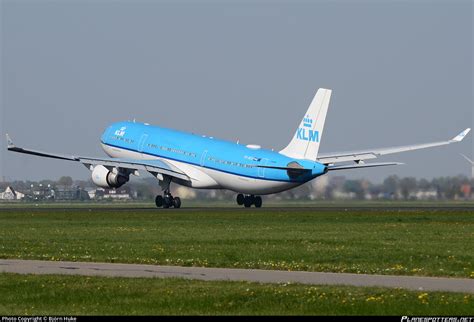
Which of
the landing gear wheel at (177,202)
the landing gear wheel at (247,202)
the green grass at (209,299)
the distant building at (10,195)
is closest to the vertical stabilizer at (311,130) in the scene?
the landing gear wheel at (247,202)

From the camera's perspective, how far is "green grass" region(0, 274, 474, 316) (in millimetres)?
24156

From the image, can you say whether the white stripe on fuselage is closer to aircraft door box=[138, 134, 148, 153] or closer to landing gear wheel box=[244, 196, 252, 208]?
aircraft door box=[138, 134, 148, 153]

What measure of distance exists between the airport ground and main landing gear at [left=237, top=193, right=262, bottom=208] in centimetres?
1259

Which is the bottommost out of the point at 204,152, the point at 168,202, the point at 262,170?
the point at 168,202

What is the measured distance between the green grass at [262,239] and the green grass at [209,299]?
19.2 feet

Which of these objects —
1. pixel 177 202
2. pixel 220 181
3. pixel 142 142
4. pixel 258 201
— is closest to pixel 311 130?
pixel 220 181

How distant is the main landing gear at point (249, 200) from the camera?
82438 millimetres

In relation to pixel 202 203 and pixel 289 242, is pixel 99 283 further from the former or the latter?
pixel 202 203

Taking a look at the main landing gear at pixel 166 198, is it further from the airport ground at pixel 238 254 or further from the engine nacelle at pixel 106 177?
the airport ground at pixel 238 254

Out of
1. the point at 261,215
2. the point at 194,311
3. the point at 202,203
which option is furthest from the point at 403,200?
the point at 194,311

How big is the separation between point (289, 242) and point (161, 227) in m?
12.3

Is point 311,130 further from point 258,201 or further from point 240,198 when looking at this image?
point 240,198

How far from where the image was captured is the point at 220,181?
80.6m

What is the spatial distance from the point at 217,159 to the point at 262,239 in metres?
34.2
